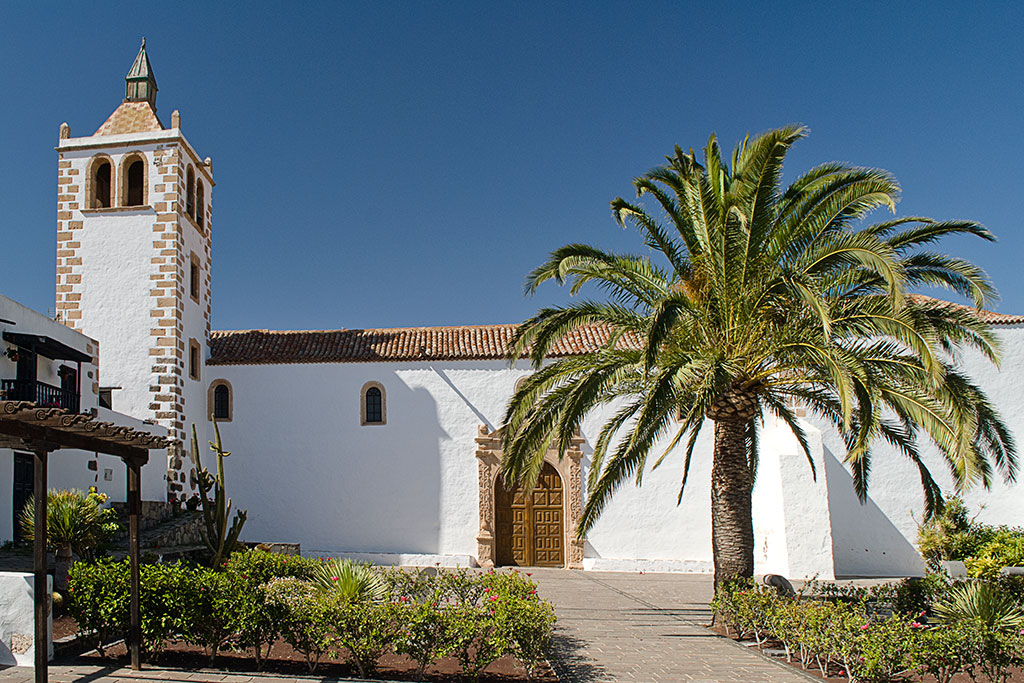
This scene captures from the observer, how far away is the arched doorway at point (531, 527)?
18672mm

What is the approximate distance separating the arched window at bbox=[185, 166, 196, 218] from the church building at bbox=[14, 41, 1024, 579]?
0.42 ft

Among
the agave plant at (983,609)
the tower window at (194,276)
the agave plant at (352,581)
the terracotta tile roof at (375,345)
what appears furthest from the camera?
the tower window at (194,276)

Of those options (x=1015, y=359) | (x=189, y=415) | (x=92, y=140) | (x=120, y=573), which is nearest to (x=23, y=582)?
(x=120, y=573)

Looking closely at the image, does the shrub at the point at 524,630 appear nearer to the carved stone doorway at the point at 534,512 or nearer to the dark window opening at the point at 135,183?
the carved stone doorway at the point at 534,512

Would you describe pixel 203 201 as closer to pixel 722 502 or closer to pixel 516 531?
pixel 516 531

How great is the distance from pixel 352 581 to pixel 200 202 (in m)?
14.5

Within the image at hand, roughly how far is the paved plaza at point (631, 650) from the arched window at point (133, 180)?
13339mm

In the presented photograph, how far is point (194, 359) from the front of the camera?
757 inches

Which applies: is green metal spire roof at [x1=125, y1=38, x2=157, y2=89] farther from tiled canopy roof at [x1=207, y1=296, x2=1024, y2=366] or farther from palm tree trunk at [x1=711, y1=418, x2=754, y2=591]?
palm tree trunk at [x1=711, y1=418, x2=754, y2=591]

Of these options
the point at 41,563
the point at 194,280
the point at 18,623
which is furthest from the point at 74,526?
the point at 194,280

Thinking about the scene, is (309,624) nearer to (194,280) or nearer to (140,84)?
(194,280)

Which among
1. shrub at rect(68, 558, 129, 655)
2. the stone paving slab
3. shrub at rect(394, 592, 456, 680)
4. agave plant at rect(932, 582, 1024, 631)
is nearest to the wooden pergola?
shrub at rect(68, 558, 129, 655)

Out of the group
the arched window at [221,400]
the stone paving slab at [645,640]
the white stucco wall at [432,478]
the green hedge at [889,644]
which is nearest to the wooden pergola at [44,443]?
the stone paving slab at [645,640]

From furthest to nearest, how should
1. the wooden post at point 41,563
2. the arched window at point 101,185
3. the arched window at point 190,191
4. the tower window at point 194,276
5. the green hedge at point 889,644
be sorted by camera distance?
the arched window at point 190,191, the tower window at point 194,276, the arched window at point 101,185, the green hedge at point 889,644, the wooden post at point 41,563
